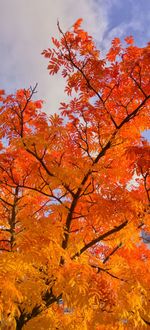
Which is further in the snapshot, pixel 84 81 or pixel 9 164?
pixel 9 164

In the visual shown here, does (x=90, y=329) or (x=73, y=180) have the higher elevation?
(x=73, y=180)

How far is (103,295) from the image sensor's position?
7.34m

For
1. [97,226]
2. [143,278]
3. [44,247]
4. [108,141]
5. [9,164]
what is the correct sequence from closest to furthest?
[44,247]
[143,278]
[108,141]
[97,226]
[9,164]

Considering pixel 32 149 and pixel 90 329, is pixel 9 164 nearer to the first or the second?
pixel 32 149

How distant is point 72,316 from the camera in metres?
9.70

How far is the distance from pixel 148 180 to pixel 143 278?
2714 millimetres

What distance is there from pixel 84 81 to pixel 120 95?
970mm

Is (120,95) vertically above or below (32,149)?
above

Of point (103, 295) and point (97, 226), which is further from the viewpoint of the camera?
point (97, 226)

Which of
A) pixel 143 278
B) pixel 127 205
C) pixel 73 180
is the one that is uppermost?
pixel 73 180

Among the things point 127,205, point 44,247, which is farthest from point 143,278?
point 44,247

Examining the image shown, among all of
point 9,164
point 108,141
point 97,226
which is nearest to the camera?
point 108,141

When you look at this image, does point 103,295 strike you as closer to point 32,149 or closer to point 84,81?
point 32,149

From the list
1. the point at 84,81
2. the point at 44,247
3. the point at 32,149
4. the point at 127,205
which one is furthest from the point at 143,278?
the point at 84,81
